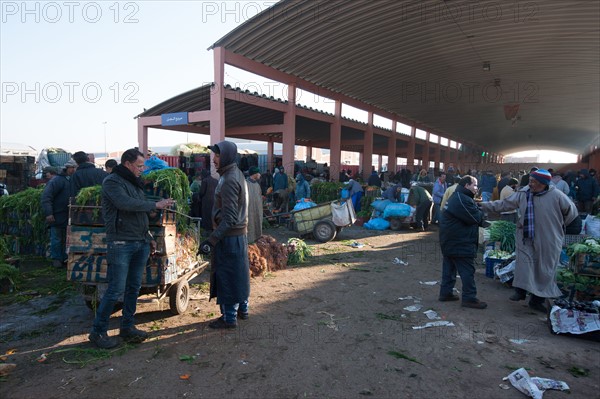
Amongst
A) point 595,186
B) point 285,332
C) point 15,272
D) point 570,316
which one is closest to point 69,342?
point 285,332

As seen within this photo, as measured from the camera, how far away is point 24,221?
25.3 feet

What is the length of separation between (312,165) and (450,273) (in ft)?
60.0

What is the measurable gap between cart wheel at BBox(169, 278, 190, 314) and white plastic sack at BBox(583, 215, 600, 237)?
23.2 ft

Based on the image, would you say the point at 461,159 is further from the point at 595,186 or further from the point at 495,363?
the point at 495,363

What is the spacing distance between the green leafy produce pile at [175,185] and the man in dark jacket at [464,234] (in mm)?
3667

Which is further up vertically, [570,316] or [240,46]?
[240,46]

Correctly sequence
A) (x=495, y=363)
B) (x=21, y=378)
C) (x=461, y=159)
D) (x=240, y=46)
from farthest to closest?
(x=461, y=159) → (x=240, y=46) → (x=495, y=363) → (x=21, y=378)

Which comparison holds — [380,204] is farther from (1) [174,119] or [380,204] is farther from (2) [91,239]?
(2) [91,239]

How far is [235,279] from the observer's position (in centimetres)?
445

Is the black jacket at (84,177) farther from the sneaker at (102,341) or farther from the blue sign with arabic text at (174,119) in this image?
the blue sign with arabic text at (174,119)

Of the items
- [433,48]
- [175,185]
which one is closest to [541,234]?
[175,185]

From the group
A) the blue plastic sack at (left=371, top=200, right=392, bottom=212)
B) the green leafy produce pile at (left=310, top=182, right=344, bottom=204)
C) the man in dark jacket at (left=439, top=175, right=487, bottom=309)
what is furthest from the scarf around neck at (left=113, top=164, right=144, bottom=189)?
the green leafy produce pile at (left=310, top=182, right=344, bottom=204)

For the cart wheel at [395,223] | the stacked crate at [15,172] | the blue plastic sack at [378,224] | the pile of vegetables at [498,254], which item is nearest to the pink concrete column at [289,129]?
the blue plastic sack at [378,224]

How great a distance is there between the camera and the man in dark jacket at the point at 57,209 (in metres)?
6.89
